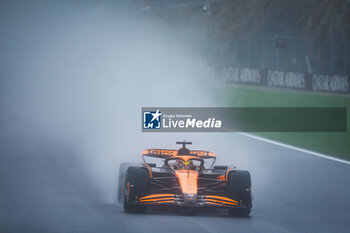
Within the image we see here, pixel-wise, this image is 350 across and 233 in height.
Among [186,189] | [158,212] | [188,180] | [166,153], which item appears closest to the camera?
[186,189]

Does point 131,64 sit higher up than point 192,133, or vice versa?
point 131,64

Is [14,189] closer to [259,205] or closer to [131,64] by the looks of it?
[259,205]

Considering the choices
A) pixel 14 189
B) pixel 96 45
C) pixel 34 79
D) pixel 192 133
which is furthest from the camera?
pixel 96 45

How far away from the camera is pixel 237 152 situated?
17.7 m

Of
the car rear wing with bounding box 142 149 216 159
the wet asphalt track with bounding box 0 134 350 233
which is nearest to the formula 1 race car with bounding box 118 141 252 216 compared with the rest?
the wet asphalt track with bounding box 0 134 350 233

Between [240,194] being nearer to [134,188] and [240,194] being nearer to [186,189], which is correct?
[186,189]

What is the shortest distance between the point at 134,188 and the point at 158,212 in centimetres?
49

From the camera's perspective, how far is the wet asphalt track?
8734mm

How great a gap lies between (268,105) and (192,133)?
451 inches

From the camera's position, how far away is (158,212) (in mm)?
9664

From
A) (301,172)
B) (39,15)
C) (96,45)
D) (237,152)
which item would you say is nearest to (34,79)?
(96,45)

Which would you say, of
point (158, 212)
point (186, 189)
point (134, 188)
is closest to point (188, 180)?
point (186, 189)

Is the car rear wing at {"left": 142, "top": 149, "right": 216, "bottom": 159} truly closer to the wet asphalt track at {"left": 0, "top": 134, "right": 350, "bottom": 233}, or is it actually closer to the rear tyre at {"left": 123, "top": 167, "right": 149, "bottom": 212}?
the wet asphalt track at {"left": 0, "top": 134, "right": 350, "bottom": 233}

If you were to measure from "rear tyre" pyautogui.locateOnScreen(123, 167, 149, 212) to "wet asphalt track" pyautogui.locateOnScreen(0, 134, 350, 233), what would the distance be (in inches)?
6.0
